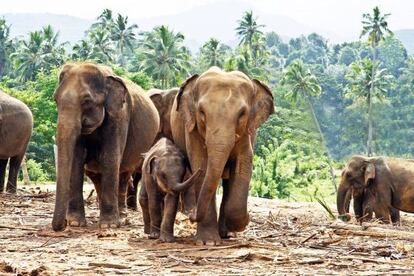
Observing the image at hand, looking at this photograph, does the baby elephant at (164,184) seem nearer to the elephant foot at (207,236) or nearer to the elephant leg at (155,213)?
the elephant leg at (155,213)

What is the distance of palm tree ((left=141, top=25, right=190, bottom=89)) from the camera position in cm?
6069

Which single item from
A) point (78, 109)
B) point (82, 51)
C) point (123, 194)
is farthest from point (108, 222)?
point (82, 51)

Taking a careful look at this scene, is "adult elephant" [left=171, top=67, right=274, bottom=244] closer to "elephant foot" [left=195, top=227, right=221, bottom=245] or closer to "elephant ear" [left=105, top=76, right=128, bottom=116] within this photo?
"elephant foot" [left=195, top=227, right=221, bottom=245]

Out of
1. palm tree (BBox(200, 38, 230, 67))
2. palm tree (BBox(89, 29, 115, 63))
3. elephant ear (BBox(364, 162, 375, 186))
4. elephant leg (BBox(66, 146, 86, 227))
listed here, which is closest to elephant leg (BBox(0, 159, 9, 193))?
elephant leg (BBox(66, 146, 86, 227))

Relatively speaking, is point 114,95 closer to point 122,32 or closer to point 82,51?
point 82,51

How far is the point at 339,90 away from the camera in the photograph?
9850 cm

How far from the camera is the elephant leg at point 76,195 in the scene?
34.4ft

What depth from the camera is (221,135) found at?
8031 mm

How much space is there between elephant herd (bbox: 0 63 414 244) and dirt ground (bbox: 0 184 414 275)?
1.06ft

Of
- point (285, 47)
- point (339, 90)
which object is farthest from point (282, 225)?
point (285, 47)

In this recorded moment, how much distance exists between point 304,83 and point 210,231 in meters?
59.8

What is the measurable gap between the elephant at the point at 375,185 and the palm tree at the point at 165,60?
43.4m

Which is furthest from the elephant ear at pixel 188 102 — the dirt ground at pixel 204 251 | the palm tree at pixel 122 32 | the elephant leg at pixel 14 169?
the palm tree at pixel 122 32

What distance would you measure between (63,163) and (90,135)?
108 cm
